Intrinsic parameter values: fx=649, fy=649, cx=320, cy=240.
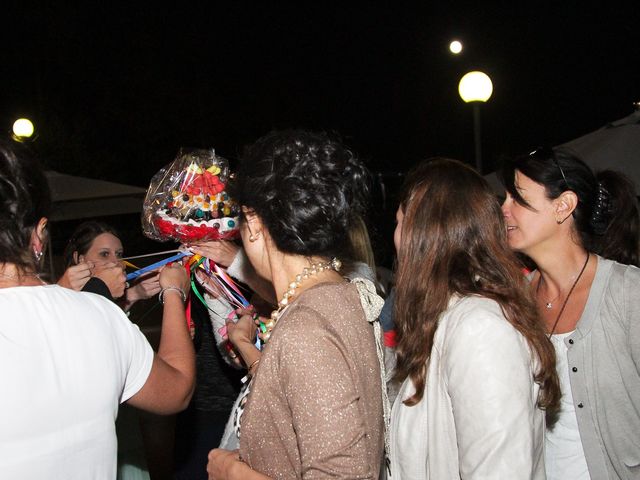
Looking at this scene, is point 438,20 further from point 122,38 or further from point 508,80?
point 122,38

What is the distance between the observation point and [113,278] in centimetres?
317

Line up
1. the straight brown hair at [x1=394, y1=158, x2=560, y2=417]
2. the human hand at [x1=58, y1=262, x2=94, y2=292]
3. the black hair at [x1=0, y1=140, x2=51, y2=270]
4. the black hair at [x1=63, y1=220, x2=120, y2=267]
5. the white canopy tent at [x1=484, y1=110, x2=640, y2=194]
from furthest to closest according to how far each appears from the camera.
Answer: the white canopy tent at [x1=484, y1=110, x2=640, y2=194] < the black hair at [x1=63, y1=220, x2=120, y2=267] < the human hand at [x1=58, y1=262, x2=94, y2=292] < the straight brown hair at [x1=394, y1=158, x2=560, y2=417] < the black hair at [x1=0, y1=140, x2=51, y2=270]

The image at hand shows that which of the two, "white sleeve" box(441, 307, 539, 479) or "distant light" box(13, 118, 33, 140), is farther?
"distant light" box(13, 118, 33, 140)

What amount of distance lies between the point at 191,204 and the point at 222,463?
5.19ft

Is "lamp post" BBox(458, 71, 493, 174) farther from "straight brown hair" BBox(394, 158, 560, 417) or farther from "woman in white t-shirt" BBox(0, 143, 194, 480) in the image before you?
"woman in white t-shirt" BBox(0, 143, 194, 480)

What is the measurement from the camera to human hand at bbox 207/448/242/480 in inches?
70.5

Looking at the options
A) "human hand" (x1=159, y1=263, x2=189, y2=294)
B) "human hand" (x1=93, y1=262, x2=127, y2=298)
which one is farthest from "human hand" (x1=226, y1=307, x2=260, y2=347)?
"human hand" (x1=93, y1=262, x2=127, y2=298)

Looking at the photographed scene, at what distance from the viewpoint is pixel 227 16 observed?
754 inches

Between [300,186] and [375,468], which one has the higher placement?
[300,186]

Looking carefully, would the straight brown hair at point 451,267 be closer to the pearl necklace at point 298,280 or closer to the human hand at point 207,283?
the pearl necklace at point 298,280

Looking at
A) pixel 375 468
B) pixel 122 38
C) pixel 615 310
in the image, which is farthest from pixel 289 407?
pixel 122 38

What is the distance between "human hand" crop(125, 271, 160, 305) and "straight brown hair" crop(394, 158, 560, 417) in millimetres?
1657

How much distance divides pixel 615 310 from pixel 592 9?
1957 centimetres

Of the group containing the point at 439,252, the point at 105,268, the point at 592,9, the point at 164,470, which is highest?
the point at 592,9
